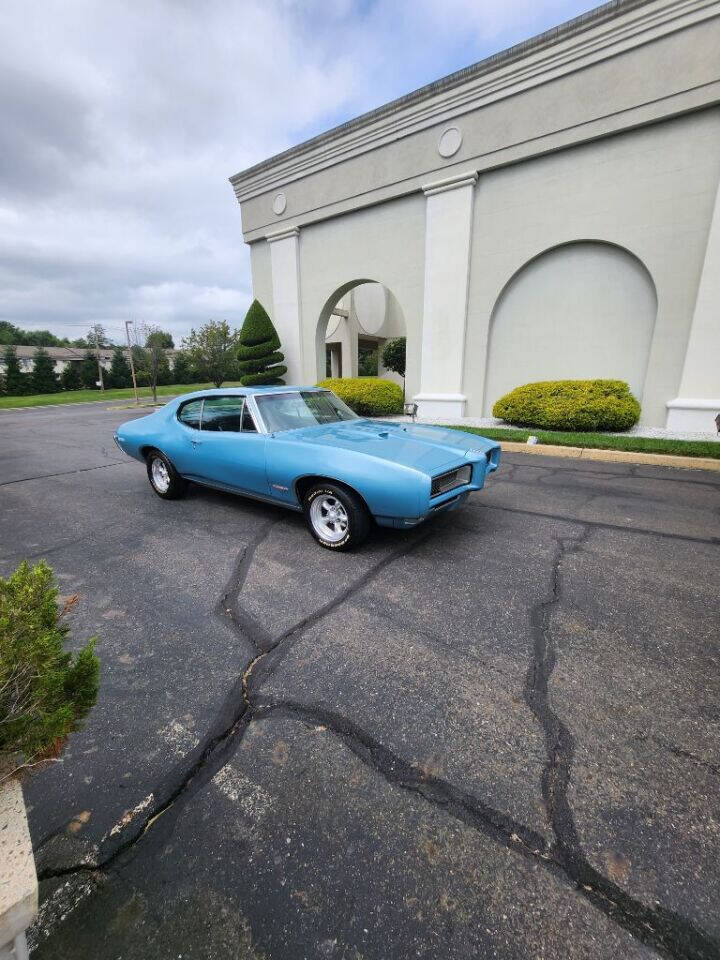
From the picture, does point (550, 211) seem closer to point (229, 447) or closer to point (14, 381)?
point (229, 447)

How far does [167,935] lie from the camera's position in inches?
49.0

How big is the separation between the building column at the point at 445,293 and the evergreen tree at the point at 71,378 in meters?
46.3

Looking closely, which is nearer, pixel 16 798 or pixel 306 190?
pixel 16 798

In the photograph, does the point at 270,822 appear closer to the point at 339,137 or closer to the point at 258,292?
the point at 339,137

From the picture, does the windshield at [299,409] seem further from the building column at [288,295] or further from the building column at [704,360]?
the building column at [288,295]

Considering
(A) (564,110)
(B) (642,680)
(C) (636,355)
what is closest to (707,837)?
(B) (642,680)

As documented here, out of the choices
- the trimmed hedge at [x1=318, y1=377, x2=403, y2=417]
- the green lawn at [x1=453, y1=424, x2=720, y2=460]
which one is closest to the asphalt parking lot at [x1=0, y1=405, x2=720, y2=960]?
the green lawn at [x1=453, y1=424, x2=720, y2=460]

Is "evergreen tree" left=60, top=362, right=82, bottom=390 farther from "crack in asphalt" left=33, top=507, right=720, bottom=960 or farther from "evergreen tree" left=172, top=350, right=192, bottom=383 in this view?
"crack in asphalt" left=33, top=507, right=720, bottom=960

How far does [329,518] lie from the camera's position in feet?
12.6

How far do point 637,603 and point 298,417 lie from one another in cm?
346

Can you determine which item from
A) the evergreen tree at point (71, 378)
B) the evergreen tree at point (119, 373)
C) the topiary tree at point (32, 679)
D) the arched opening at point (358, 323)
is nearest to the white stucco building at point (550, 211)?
the arched opening at point (358, 323)

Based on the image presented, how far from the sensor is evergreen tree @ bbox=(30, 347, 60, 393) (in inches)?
1559

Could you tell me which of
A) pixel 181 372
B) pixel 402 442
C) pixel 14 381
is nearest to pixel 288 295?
pixel 402 442

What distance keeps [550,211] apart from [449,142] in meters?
3.14
